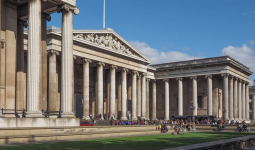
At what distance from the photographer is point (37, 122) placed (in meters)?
24.8

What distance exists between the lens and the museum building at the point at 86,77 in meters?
26.5

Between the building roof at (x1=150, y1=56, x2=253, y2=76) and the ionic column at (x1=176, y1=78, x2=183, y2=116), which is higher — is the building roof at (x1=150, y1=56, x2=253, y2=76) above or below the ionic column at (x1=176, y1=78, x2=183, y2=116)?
above

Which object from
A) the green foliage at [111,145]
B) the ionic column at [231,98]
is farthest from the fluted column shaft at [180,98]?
the green foliage at [111,145]

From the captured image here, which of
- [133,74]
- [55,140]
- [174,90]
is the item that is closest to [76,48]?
[133,74]

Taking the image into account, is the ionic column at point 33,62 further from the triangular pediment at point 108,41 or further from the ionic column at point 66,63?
the triangular pediment at point 108,41

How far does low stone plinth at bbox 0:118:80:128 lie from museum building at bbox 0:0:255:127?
66mm

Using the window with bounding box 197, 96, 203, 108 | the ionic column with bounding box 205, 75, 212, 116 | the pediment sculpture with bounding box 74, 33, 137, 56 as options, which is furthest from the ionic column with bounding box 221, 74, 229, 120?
the pediment sculpture with bounding box 74, 33, 137, 56

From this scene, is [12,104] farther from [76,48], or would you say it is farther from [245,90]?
[245,90]

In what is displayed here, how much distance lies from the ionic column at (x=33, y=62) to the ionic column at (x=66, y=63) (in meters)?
3.23

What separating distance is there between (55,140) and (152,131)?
17.0m

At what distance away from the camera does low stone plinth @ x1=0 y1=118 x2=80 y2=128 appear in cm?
2319

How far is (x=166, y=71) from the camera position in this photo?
76938mm

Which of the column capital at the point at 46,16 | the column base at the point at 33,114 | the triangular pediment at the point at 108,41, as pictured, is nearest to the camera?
the column base at the point at 33,114

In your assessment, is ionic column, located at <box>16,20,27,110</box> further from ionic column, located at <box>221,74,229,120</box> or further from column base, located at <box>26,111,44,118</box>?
ionic column, located at <box>221,74,229,120</box>
